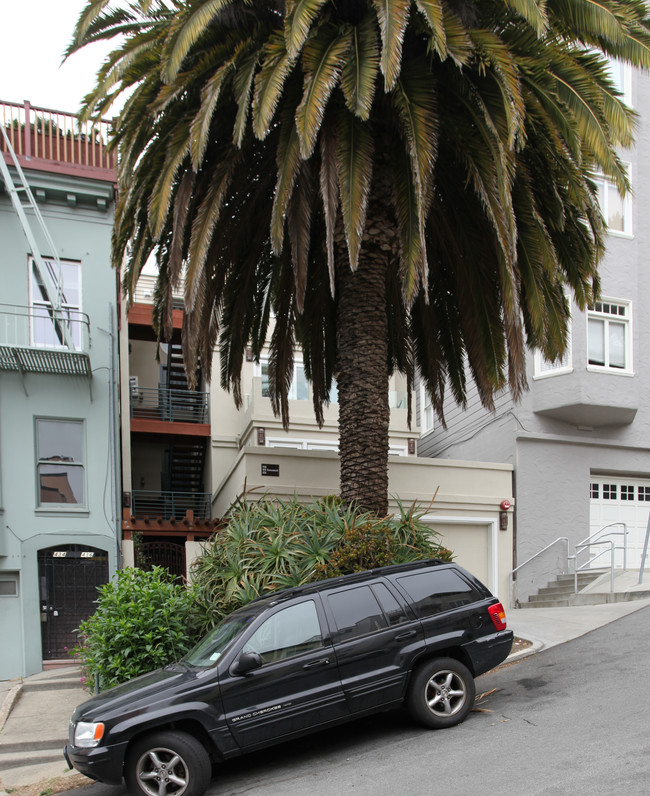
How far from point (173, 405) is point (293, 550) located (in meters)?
12.6

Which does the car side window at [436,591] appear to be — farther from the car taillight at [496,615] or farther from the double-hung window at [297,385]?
the double-hung window at [297,385]

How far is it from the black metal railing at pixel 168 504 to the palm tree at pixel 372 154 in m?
9.51

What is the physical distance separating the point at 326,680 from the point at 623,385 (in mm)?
12529

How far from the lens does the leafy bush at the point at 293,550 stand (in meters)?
9.70

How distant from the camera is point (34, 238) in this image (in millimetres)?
15992

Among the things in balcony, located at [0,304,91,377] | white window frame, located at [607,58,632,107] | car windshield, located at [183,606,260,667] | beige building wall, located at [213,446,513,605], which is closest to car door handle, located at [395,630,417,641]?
car windshield, located at [183,606,260,667]

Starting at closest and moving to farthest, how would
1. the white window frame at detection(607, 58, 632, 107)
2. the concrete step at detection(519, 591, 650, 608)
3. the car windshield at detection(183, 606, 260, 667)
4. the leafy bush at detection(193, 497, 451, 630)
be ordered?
1. the car windshield at detection(183, 606, 260, 667)
2. the leafy bush at detection(193, 497, 451, 630)
3. the concrete step at detection(519, 591, 650, 608)
4. the white window frame at detection(607, 58, 632, 107)

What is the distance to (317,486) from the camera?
607 inches

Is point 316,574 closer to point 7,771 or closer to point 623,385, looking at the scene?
point 7,771

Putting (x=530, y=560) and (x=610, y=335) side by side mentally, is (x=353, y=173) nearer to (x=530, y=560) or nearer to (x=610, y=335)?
(x=610, y=335)

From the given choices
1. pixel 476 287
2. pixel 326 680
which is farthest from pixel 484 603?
pixel 476 287

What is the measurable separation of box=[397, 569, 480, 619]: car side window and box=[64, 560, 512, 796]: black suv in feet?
0.04

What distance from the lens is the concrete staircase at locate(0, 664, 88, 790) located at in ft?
29.5

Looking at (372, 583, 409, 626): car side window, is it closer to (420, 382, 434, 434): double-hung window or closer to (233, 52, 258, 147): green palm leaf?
(233, 52, 258, 147): green palm leaf
